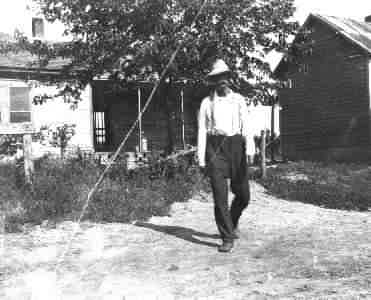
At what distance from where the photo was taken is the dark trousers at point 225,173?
5578 mm

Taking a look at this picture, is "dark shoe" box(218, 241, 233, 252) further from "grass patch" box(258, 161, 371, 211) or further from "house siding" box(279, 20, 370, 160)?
"house siding" box(279, 20, 370, 160)

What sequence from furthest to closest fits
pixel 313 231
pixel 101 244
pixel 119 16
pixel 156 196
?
1. pixel 119 16
2. pixel 156 196
3. pixel 313 231
4. pixel 101 244

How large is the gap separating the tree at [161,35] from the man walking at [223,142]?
4.43m

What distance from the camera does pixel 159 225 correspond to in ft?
24.2

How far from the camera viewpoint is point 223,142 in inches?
226

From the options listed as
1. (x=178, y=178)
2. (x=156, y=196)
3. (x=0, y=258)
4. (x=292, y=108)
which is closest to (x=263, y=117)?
(x=292, y=108)

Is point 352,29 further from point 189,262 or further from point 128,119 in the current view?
point 189,262

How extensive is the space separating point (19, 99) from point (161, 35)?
7.53 metres

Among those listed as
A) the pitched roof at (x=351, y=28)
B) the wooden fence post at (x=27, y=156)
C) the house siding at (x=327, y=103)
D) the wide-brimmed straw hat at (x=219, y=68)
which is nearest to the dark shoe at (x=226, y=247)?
the wide-brimmed straw hat at (x=219, y=68)

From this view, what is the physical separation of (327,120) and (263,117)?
6.77 metres

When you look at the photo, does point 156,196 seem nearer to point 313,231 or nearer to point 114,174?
point 114,174

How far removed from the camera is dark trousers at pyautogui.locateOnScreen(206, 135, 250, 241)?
5578 millimetres

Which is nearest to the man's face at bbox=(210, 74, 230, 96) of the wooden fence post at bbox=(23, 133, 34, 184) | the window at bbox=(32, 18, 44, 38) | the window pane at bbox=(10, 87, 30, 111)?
the wooden fence post at bbox=(23, 133, 34, 184)

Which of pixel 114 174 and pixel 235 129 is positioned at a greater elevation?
pixel 235 129
